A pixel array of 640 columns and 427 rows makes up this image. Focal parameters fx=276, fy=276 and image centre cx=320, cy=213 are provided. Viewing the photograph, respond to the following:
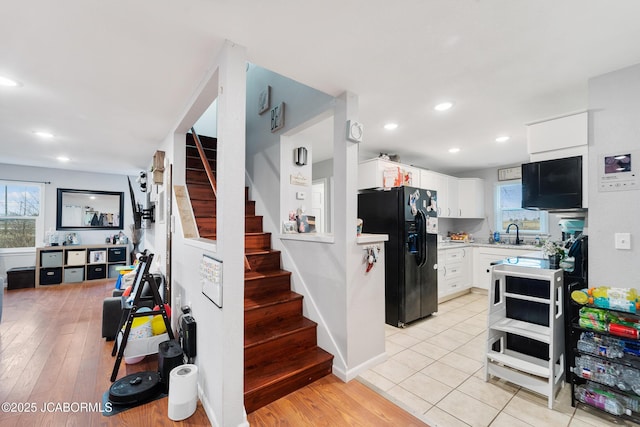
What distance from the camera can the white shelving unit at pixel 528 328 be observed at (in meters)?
2.05

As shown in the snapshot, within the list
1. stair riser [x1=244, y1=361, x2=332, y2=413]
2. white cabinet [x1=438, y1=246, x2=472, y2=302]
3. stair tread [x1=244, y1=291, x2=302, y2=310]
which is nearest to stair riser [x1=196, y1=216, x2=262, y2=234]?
stair tread [x1=244, y1=291, x2=302, y2=310]

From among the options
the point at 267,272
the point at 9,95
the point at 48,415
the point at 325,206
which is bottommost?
the point at 48,415

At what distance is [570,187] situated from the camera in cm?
228

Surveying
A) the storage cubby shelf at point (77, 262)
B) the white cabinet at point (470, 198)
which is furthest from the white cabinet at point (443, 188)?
the storage cubby shelf at point (77, 262)

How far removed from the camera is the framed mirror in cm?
613

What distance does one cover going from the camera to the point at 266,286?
9.11 feet

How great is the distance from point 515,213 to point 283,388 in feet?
17.7

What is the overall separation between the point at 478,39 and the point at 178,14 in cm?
178

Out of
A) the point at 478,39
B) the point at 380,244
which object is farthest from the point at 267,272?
the point at 478,39

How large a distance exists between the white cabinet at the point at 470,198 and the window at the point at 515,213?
0.33 meters

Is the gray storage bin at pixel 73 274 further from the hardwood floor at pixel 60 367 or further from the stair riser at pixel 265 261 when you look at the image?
the stair riser at pixel 265 261

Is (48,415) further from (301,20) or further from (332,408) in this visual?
(301,20)

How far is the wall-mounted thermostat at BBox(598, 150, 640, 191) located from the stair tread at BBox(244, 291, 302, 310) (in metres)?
2.66

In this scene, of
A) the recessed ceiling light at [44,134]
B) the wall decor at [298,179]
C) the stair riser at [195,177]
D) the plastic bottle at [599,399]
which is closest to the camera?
the plastic bottle at [599,399]
